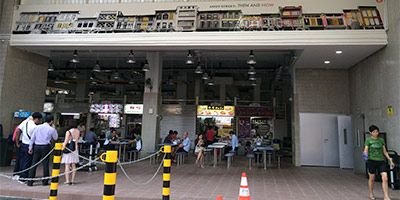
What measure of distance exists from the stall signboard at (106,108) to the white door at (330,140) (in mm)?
11622

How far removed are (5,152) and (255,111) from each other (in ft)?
39.2

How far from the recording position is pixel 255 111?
1531cm

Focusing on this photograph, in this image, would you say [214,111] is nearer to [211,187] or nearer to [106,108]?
[106,108]

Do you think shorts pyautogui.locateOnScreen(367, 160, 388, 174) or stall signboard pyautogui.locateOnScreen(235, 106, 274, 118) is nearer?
shorts pyautogui.locateOnScreen(367, 160, 388, 174)

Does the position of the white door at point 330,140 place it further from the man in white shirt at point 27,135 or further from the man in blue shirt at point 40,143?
the man in white shirt at point 27,135

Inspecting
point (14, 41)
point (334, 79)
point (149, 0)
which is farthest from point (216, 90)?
point (14, 41)

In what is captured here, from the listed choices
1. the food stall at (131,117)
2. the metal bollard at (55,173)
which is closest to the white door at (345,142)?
the metal bollard at (55,173)

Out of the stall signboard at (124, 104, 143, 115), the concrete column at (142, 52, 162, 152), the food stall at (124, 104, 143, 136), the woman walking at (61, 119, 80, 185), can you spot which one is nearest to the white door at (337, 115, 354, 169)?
the concrete column at (142, 52, 162, 152)

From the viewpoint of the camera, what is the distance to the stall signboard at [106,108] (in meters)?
16.1

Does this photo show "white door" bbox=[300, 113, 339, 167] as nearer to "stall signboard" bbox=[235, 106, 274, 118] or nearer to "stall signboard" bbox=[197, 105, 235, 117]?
"stall signboard" bbox=[235, 106, 274, 118]

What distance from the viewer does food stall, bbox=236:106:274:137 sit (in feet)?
50.2

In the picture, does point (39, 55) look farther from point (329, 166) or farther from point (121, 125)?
point (329, 166)

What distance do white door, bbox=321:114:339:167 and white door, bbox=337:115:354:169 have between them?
46 centimetres

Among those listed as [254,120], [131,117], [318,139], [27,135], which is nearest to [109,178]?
[27,135]
